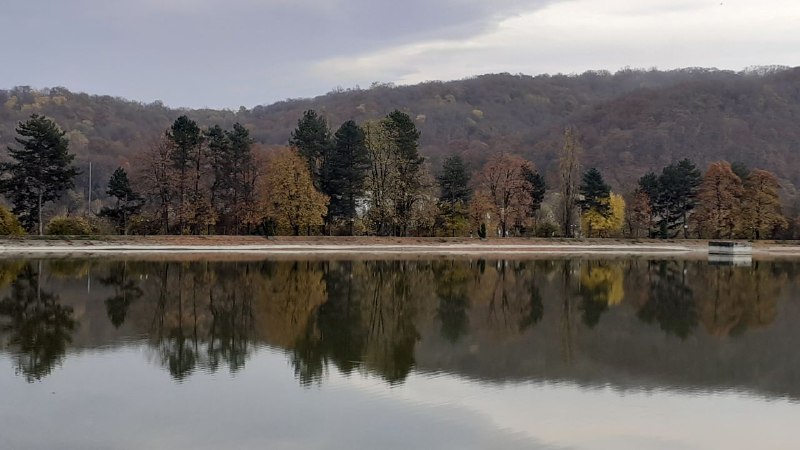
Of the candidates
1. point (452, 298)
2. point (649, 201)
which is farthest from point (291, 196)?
point (649, 201)

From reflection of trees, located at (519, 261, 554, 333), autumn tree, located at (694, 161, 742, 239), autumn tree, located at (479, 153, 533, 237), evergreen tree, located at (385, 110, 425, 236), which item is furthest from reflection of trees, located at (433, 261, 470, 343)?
autumn tree, located at (694, 161, 742, 239)

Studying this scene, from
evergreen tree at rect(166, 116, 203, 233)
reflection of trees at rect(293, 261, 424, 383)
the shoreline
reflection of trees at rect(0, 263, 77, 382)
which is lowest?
the shoreline

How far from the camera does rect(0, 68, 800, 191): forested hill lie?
367ft

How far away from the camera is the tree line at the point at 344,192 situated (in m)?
53.5

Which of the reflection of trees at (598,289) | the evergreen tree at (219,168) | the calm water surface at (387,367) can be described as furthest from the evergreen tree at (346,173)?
the calm water surface at (387,367)

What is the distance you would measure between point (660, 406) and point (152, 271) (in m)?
24.7

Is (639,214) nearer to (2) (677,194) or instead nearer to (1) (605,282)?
(2) (677,194)

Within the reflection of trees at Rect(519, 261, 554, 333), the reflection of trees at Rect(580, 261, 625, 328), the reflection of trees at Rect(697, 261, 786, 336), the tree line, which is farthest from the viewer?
the tree line

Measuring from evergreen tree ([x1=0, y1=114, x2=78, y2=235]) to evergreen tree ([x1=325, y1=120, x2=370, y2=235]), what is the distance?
768 inches

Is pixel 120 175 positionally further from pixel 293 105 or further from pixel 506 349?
pixel 293 105

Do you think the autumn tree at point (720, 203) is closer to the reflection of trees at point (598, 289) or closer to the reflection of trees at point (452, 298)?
the reflection of trees at point (598, 289)

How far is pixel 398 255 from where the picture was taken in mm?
47062

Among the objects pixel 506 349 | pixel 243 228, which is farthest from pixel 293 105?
pixel 506 349

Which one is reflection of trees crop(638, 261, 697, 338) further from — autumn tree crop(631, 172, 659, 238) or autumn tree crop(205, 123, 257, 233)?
autumn tree crop(631, 172, 659, 238)
